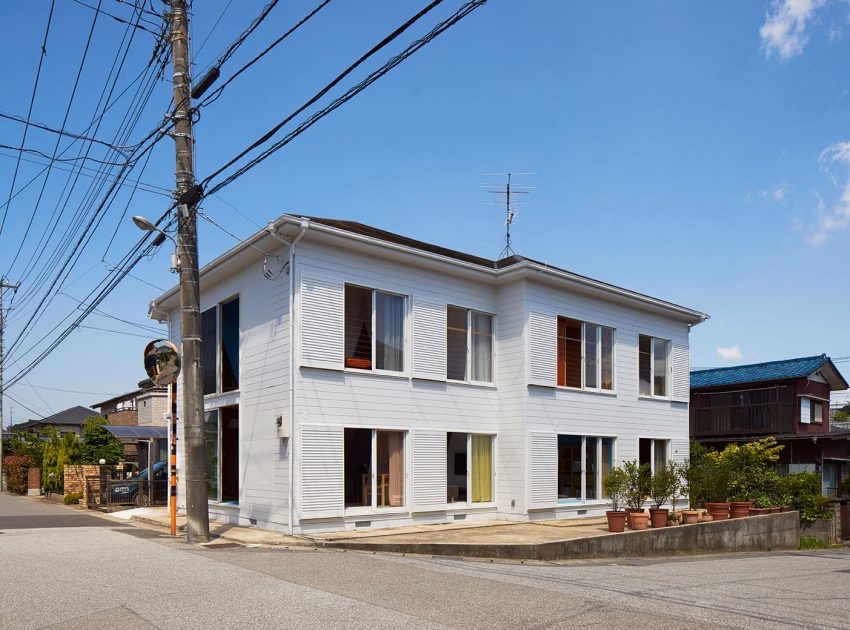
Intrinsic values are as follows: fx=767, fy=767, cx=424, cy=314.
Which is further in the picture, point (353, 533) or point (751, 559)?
point (751, 559)

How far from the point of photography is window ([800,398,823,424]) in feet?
112

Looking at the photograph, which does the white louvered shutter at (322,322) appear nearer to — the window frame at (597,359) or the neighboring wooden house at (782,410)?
the window frame at (597,359)

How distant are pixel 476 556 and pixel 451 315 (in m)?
6.47

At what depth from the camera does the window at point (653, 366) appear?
22.3m

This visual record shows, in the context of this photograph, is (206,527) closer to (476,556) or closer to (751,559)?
(476,556)

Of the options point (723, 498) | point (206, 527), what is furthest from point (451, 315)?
point (723, 498)

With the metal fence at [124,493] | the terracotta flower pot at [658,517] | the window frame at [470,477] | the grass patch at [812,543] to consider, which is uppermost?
the window frame at [470,477]

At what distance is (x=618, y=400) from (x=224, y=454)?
10.5m

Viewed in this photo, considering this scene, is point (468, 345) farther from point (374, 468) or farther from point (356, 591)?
point (356, 591)

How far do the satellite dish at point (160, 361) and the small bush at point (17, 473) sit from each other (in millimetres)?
23099

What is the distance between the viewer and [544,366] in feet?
61.4

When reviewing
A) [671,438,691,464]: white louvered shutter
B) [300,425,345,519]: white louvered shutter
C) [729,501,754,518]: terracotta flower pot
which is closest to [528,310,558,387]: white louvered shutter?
[300,425,345,519]: white louvered shutter

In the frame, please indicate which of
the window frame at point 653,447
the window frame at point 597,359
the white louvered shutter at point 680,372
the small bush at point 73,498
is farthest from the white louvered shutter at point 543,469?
the small bush at point 73,498

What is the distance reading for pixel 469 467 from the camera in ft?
58.7
